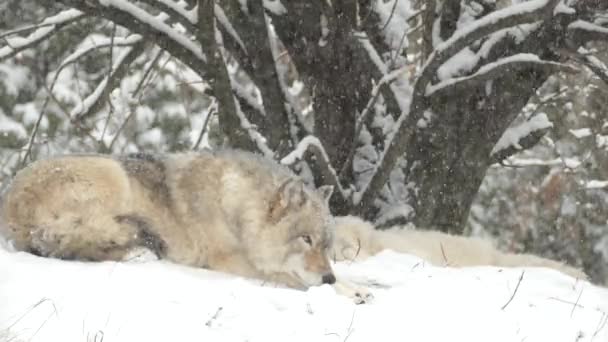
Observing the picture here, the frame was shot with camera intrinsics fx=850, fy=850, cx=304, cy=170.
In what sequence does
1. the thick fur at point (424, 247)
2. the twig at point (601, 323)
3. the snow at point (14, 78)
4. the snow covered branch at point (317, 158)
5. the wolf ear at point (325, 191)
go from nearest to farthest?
the twig at point (601, 323) < the wolf ear at point (325, 191) < the thick fur at point (424, 247) < the snow covered branch at point (317, 158) < the snow at point (14, 78)

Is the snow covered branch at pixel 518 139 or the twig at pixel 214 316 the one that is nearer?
the twig at pixel 214 316

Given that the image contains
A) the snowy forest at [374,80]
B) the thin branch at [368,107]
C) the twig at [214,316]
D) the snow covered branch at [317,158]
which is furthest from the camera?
the snowy forest at [374,80]

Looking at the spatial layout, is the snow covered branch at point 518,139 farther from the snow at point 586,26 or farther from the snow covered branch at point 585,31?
the snow at point 586,26

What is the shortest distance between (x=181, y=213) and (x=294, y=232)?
29.7 inches

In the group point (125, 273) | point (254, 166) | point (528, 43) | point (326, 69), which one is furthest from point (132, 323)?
point (528, 43)

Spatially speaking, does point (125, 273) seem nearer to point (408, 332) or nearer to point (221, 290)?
point (221, 290)

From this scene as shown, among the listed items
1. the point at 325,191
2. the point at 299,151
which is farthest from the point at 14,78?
the point at 325,191

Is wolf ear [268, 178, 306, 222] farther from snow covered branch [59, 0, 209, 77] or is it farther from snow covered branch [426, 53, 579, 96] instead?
snow covered branch [426, 53, 579, 96]

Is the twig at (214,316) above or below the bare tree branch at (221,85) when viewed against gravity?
below

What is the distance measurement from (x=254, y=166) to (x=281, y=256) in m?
0.69

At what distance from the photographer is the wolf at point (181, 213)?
5.16m

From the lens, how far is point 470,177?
27.2 feet

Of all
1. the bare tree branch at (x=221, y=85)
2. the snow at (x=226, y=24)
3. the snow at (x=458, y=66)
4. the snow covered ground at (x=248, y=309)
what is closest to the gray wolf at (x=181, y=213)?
the snow covered ground at (x=248, y=309)

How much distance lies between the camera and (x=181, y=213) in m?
5.58
